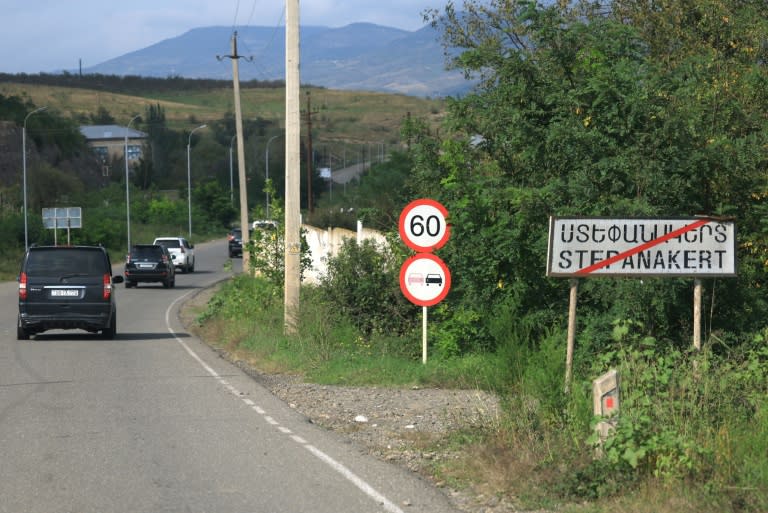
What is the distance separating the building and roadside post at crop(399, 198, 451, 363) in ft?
454

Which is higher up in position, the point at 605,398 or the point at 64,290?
the point at 605,398

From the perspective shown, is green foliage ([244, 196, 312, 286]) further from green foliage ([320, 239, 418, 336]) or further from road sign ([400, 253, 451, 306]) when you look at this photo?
road sign ([400, 253, 451, 306])

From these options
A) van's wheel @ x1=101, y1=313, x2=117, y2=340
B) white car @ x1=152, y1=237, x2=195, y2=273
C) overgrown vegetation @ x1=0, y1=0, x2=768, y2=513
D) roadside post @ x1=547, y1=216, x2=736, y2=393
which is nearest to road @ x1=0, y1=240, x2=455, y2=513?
overgrown vegetation @ x1=0, y1=0, x2=768, y2=513

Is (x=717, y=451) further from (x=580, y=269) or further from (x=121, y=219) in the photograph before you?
(x=121, y=219)

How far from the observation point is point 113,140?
15600 cm

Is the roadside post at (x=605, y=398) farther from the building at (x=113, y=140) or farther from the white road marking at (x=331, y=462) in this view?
the building at (x=113, y=140)

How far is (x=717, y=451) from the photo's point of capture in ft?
27.9

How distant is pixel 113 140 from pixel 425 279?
145041 mm

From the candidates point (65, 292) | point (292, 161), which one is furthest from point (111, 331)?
point (292, 161)

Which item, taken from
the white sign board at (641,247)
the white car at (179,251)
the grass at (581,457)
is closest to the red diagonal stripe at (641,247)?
the white sign board at (641,247)

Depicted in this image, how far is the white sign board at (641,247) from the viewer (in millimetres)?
11086

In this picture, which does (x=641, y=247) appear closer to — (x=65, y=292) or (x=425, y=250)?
(x=425, y=250)

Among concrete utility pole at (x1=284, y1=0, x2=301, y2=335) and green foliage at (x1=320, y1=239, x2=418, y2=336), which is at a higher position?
concrete utility pole at (x1=284, y1=0, x2=301, y2=335)

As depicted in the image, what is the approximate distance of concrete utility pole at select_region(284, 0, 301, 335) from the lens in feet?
70.6
